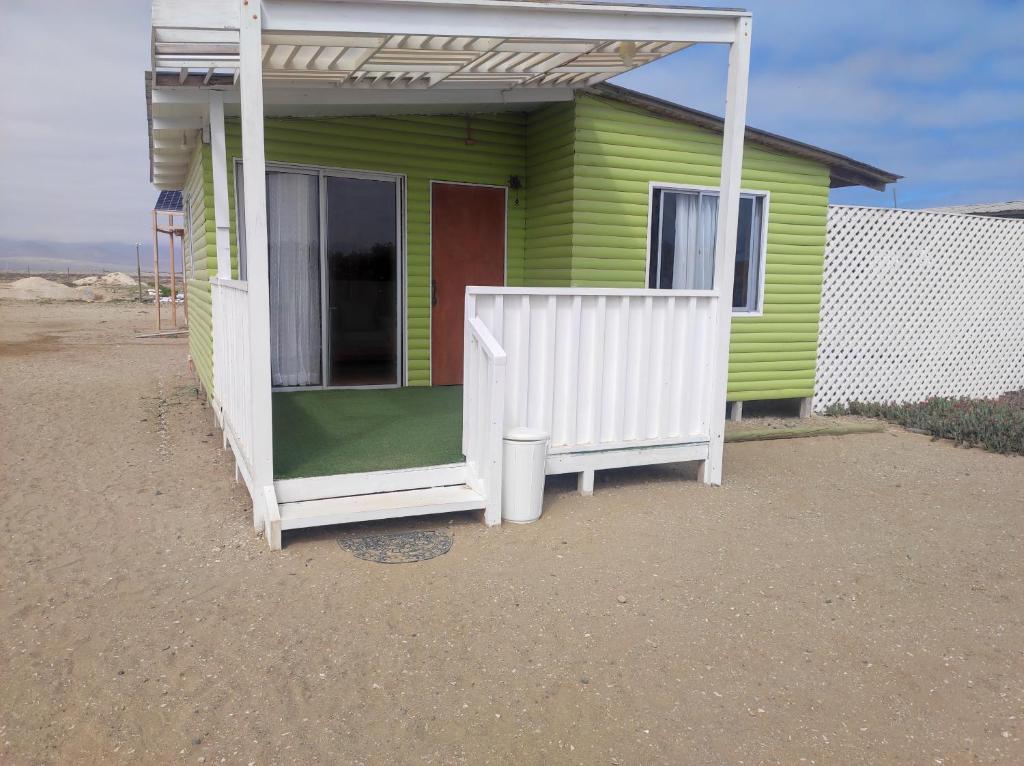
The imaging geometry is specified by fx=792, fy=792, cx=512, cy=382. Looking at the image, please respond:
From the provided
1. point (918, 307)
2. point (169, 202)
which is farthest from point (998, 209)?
point (169, 202)

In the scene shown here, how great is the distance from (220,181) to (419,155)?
2128 mm

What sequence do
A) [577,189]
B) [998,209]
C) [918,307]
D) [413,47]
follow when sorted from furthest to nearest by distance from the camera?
[998,209]
[918,307]
[577,189]
[413,47]

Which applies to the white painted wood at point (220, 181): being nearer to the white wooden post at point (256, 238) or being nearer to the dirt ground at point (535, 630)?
the dirt ground at point (535, 630)

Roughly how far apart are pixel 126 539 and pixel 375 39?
3.27 metres

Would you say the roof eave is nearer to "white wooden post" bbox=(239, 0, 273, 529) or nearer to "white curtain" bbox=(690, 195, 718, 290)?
"white curtain" bbox=(690, 195, 718, 290)

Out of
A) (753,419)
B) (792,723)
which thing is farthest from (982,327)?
(792,723)

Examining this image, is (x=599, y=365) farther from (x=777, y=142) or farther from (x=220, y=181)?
(x=777, y=142)

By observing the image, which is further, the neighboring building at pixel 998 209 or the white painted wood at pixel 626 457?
the neighboring building at pixel 998 209

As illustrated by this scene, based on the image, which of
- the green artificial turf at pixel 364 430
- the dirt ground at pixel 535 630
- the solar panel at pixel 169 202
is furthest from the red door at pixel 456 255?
the solar panel at pixel 169 202

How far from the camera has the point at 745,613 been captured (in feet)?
11.7

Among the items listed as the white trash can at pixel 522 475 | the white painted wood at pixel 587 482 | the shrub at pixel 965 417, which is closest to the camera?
the white trash can at pixel 522 475

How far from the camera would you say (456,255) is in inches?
307

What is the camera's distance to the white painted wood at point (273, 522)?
163 inches

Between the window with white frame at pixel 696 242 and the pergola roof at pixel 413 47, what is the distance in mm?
1536
